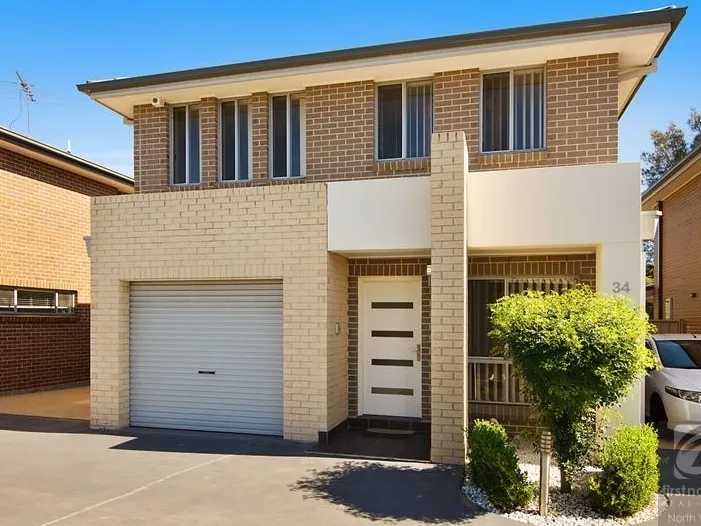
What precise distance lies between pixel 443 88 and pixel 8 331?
11597mm

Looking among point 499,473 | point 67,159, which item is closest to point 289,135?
point 499,473

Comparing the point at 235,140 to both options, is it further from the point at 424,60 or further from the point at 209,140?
the point at 424,60

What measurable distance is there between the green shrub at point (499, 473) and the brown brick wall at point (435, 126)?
4844 mm

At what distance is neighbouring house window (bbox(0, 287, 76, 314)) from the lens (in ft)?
45.2

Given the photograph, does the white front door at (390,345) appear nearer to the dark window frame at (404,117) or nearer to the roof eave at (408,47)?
the dark window frame at (404,117)

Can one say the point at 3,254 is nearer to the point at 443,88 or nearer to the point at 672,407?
the point at 443,88

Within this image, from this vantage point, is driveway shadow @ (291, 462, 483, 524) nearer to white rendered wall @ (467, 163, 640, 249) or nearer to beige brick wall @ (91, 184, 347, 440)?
beige brick wall @ (91, 184, 347, 440)

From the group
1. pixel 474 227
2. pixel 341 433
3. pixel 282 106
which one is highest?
pixel 282 106

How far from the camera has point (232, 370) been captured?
9.48 meters

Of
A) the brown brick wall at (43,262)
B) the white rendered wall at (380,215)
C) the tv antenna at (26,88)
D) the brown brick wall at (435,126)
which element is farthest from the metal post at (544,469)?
the tv antenna at (26,88)

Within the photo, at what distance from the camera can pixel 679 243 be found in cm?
1733

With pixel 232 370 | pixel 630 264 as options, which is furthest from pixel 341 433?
pixel 630 264

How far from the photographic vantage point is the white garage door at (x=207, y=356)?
9.32 metres

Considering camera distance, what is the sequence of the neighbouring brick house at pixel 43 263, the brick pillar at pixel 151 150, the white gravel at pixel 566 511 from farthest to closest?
1. the neighbouring brick house at pixel 43 263
2. the brick pillar at pixel 151 150
3. the white gravel at pixel 566 511
